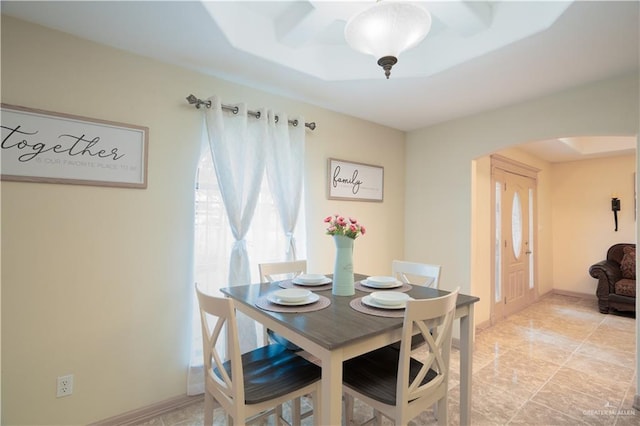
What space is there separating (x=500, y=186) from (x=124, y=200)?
4.14m

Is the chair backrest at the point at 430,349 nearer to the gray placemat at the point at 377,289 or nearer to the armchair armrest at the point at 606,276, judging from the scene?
the gray placemat at the point at 377,289

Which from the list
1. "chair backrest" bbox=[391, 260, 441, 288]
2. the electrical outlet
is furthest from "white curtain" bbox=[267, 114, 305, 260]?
the electrical outlet

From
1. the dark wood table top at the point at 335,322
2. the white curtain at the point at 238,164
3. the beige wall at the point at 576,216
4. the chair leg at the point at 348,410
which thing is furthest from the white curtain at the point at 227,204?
the beige wall at the point at 576,216

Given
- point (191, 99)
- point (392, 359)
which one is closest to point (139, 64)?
point (191, 99)

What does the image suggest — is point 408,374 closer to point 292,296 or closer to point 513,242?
point 292,296

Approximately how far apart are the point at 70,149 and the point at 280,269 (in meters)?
1.52

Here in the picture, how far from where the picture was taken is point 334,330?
127cm

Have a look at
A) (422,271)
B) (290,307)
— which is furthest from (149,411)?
(422,271)

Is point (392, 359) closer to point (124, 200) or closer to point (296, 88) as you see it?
point (124, 200)

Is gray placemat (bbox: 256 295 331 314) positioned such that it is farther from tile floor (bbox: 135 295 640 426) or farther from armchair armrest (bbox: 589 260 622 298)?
armchair armrest (bbox: 589 260 622 298)

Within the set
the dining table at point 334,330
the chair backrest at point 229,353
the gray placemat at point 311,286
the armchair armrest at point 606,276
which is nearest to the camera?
the dining table at point 334,330

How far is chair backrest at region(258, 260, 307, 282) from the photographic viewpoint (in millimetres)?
2248

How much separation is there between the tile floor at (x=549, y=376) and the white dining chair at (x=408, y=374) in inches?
27.1

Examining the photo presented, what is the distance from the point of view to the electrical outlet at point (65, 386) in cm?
175
